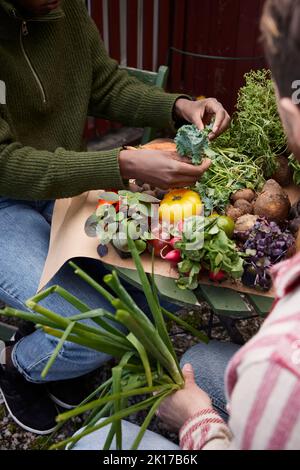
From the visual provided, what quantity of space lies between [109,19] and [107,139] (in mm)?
834

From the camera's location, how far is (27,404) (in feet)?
6.77

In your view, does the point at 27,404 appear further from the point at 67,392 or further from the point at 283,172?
the point at 283,172

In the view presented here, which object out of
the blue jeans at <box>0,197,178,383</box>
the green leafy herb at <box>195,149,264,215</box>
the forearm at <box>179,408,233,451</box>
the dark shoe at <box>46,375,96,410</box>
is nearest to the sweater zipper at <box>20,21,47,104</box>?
the blue jeans at <box>0,197,178,383</box>

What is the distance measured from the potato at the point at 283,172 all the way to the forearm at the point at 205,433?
868 millimetres

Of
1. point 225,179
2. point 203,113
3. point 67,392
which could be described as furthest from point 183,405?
point 203,113

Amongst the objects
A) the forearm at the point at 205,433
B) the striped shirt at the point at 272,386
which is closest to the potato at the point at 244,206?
the forearm at the point at 205,433

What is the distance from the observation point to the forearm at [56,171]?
1658 mm

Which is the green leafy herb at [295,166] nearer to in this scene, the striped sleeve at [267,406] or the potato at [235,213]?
the potato at [235,213]

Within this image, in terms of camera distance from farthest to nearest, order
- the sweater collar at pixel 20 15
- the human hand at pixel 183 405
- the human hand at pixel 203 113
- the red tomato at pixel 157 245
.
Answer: the human hand at pixel 203 113, the sweater collar at pixel 20 15, the red tomato at pixel 157 245, the human hand at pixel 183 405

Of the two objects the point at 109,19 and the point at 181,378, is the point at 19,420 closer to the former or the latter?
the point at 181,378

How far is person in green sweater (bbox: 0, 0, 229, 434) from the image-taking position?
1.67 meters

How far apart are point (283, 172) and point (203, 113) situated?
428mm

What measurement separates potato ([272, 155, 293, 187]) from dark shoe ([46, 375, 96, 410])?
114 centimetres

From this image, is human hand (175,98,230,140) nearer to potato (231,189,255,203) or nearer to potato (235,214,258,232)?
potato (231,189,255,203)
